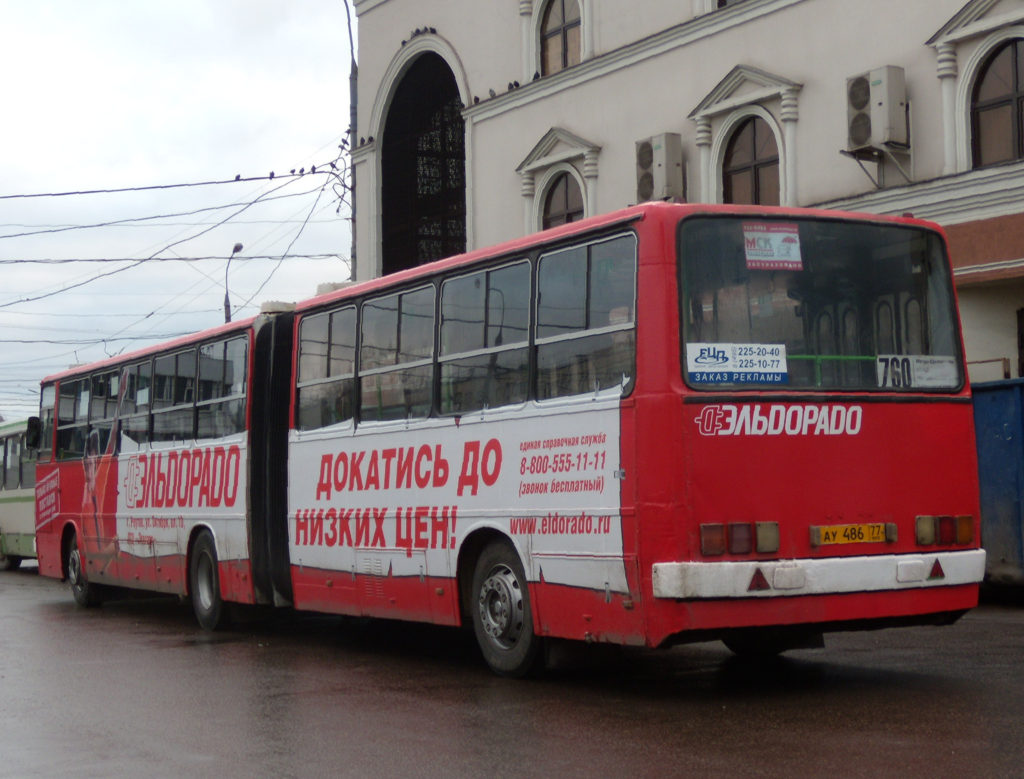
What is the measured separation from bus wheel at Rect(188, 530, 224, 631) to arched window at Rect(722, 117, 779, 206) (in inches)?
→ 461

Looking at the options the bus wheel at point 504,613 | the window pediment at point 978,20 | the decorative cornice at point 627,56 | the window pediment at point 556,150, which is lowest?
the bus wheel at point 504,613

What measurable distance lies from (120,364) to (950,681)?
37.0 feet

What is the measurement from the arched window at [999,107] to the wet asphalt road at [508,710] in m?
8.95

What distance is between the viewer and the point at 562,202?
2900 centimetres

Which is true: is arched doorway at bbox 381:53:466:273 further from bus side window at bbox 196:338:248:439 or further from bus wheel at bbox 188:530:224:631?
bus wheel at bbox 188:530:224:631

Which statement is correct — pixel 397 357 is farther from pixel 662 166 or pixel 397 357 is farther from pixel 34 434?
pixel 662 166

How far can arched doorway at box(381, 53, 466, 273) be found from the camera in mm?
34188

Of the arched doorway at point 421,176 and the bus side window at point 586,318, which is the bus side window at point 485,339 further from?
the arched doorway at point 421,176

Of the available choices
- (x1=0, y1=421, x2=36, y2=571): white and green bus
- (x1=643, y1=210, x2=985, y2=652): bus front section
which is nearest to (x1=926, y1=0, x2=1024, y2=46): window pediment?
(x1=643, y1=210, x2=985, y2=652): bus front section

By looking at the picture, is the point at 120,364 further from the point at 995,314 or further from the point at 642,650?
the point at 995,314

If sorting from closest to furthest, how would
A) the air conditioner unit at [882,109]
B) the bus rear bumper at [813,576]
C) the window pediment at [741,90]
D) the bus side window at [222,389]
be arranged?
the bus rear bumper at [813,576], the bus side window at [222,389], the air conditioner unit at [882,109], the window pediment at [741,90]

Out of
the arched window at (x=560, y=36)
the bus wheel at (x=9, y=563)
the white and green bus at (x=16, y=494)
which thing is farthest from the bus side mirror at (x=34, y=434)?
the arched window at (x=560, y=36)

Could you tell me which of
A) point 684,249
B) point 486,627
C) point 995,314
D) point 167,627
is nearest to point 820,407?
point 684,249

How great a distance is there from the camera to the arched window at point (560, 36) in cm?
2845
